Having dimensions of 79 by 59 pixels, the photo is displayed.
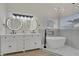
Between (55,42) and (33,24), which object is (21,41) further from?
(55,42)

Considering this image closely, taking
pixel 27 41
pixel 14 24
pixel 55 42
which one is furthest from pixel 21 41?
pixel 55 42

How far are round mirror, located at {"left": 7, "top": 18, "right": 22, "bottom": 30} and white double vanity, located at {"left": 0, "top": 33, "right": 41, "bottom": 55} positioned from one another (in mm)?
122

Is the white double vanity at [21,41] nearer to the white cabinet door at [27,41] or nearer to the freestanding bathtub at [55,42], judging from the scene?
A: the white cabinet door at [27,41]

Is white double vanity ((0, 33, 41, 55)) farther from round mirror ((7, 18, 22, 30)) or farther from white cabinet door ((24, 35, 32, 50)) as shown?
round mirror ((7, 18, 22, 30))

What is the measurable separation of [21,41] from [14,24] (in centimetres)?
29

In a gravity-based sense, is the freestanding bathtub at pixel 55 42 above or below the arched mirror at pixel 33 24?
below

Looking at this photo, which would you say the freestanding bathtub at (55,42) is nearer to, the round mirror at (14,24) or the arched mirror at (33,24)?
the arched mirror at (33,24)

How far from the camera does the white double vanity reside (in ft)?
4.70

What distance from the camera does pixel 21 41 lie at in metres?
1.52

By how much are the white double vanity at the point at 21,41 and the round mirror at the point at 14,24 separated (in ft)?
0.40

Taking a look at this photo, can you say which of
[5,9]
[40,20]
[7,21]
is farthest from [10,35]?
[40,20]

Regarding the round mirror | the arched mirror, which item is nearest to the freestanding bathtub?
the arched mirror

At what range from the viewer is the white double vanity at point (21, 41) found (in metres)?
1.43

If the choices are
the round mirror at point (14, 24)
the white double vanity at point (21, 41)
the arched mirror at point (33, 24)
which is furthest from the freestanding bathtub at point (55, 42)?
the round mirror at point (14, 24)
